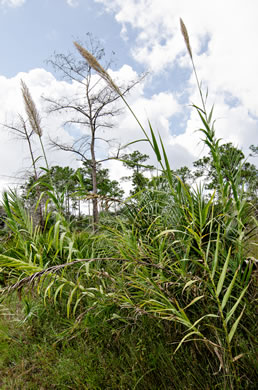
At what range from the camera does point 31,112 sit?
3246 millimetres

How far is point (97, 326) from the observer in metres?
2.41

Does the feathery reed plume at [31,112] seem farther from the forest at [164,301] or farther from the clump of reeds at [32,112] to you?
the forest at [164,301]

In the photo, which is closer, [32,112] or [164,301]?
[164,301]

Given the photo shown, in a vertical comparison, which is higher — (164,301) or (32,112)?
(32,112)

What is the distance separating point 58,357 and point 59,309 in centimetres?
70

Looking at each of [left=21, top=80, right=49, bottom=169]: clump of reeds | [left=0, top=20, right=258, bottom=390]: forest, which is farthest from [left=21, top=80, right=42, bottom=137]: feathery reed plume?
[left=0, top=20, right=258, bottom=390]: forest

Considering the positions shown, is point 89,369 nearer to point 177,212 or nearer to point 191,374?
point 191,374

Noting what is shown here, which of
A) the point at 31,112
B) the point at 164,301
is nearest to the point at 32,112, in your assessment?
the point at 31,112

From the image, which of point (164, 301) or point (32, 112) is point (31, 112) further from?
point (164, 301)

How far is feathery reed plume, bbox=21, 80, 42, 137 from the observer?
324 cm

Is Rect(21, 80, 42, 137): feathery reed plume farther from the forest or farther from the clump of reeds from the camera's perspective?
the forest

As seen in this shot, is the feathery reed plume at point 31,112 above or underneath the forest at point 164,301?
above

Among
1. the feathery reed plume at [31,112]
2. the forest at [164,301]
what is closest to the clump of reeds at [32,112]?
the feathery reed plume at [31,112]

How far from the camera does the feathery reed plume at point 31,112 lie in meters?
3.24
